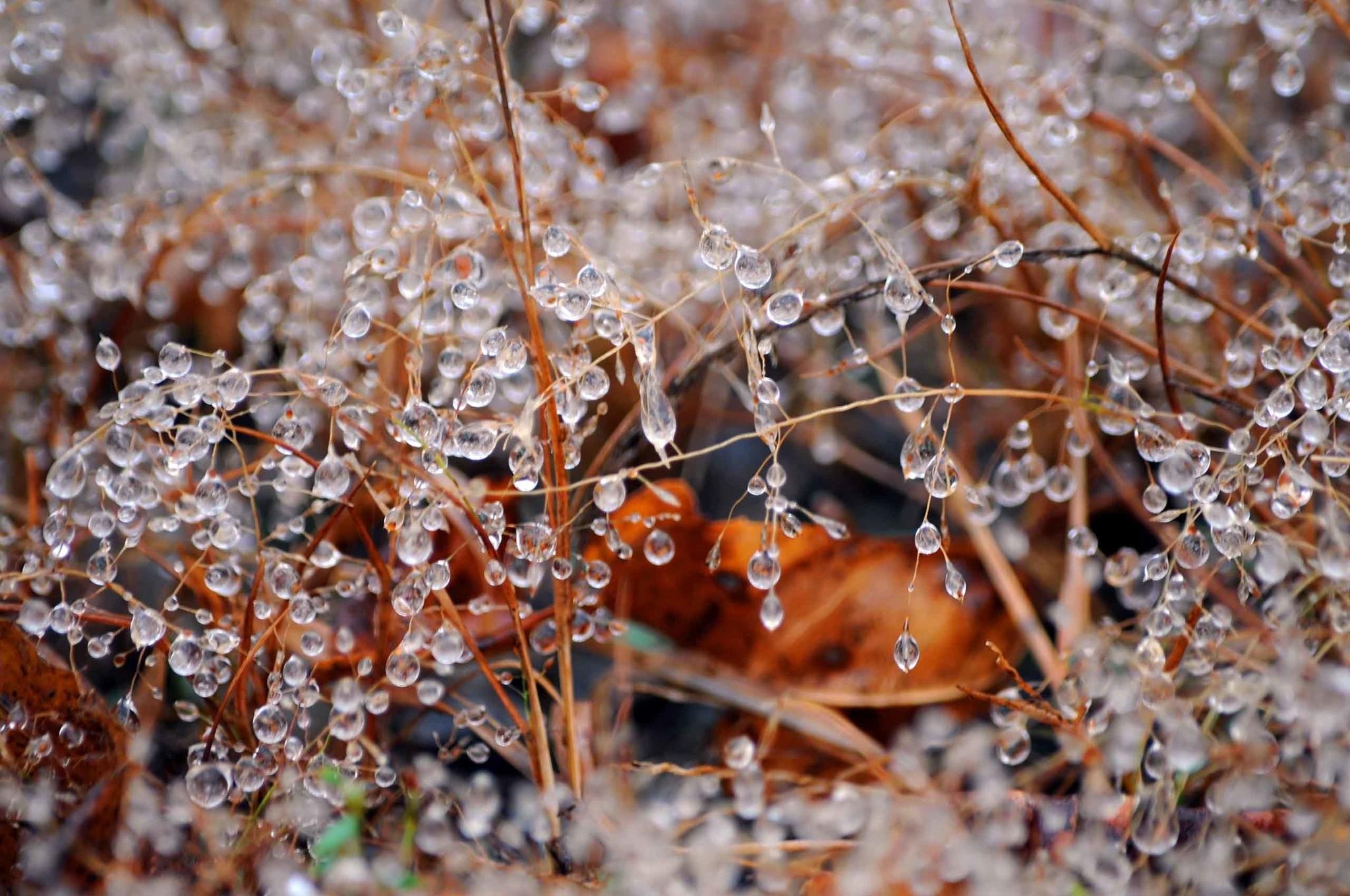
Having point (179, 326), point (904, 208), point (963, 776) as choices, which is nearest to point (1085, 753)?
point (963, 776)

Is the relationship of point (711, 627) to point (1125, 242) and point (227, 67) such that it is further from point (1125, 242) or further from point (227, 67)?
point (227, 67)

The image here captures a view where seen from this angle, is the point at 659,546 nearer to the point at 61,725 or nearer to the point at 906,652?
the point at 906,652

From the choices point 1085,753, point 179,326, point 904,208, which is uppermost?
point 904,208

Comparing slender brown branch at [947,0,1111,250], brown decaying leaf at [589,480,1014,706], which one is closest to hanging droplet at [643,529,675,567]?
brown decaying leaf at [589,480,1014,706]

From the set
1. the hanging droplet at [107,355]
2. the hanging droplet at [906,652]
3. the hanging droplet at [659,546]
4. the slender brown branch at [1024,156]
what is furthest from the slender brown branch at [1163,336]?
the hanging droplet at [107,355]

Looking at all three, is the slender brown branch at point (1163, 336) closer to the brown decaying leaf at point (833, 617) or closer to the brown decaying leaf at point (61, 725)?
the brown decaying leaf at point (833, 617)

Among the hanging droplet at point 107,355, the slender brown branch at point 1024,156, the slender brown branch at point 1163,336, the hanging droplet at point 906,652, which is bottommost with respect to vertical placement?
the hanging droplet at point 906,652
